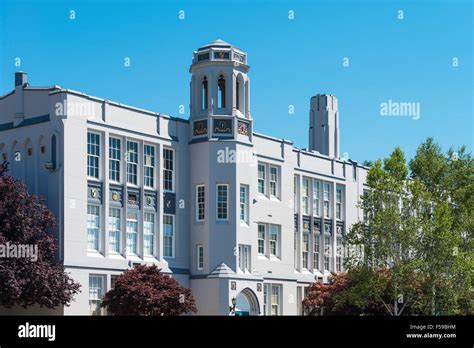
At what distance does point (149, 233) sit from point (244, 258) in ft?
20.2

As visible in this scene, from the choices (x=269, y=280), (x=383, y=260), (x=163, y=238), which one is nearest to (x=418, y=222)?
(x=383, y=260)

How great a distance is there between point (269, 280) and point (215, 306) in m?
6.91

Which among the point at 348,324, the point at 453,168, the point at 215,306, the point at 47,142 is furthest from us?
the point at 453,168

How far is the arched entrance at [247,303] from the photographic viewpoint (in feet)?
161

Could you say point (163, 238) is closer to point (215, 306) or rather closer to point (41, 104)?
point (215, 306)

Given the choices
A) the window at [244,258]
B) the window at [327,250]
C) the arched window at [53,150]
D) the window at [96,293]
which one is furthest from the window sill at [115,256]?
the window at [327,250]

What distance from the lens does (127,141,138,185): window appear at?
150ft

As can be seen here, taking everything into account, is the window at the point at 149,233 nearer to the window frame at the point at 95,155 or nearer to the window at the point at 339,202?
the window frame at the point at 95,155

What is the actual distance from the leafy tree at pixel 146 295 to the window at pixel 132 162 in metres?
5.12

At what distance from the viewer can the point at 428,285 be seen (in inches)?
1892

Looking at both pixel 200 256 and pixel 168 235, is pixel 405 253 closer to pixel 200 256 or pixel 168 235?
pixel 200 256

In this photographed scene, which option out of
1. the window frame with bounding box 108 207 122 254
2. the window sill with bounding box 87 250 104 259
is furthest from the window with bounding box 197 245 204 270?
the window sill with bounding box 87 250 104 259

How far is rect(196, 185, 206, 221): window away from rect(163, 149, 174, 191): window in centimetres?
161

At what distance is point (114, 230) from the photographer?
4431 centimetres
